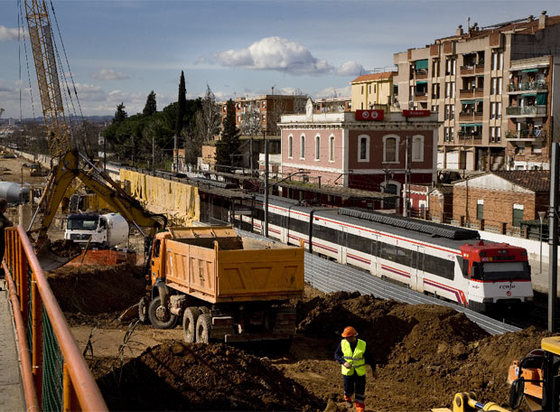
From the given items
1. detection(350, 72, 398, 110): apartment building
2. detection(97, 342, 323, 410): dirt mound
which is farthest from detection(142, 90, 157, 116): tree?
detection(97, 342, 323, 410): dirt mound

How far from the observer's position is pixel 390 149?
55031mm

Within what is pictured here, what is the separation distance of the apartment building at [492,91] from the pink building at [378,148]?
31.3ft

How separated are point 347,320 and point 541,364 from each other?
36.3ft

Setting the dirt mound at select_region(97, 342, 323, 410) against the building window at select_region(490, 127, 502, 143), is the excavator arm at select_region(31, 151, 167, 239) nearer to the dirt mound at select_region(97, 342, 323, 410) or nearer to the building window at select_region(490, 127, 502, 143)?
the dirt mound at select_region(97, 342, 323, 410)

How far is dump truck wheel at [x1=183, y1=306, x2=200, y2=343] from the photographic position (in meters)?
17.9

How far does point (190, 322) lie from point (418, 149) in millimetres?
40715

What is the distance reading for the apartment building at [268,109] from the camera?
124562mm

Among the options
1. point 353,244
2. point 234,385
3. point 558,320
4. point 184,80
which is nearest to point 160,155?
point 184,80

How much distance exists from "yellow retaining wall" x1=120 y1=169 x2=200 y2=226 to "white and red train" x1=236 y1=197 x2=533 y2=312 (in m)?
15.1

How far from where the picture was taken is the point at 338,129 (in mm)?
54844

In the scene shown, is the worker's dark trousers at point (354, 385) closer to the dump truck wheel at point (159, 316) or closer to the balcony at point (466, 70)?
the dump truck wheel at point (159, 316)

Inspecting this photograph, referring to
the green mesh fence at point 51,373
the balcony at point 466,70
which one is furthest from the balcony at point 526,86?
the green mesh fence at point 51,373

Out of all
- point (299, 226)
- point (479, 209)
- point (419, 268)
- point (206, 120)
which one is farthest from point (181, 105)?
point (419, 268)

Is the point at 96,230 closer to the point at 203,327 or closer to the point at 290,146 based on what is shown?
the point at 203,327
